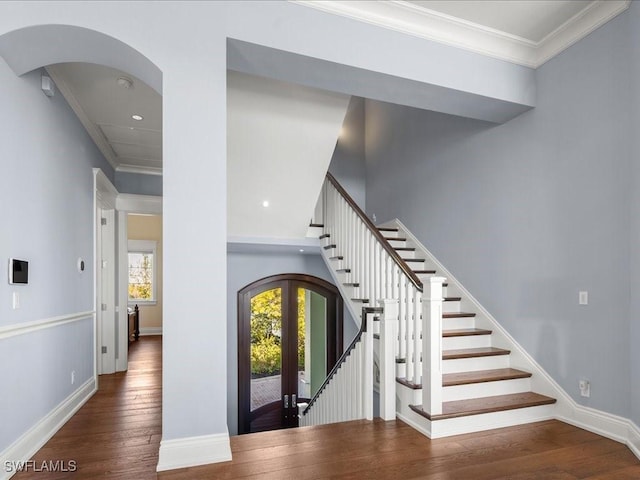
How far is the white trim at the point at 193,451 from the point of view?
2.30 meters

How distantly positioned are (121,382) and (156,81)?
11.8 feet

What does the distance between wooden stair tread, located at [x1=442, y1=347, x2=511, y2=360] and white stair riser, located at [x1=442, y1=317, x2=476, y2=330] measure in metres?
0.31

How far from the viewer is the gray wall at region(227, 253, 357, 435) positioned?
6156 mm

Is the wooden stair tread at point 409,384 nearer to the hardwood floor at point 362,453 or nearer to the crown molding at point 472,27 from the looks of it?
the hardwood floor at point 362,453

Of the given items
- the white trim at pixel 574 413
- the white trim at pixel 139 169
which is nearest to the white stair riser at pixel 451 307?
the white trim at pixel 574 413

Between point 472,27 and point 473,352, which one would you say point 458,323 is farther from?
point 472,27

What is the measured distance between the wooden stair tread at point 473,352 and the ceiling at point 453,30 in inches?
100.0

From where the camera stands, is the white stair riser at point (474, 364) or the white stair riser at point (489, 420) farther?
the white stair riser at point (474, 364)

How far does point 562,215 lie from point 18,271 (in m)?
3.91

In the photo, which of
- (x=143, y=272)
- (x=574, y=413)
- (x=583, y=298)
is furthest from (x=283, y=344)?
(x=143, y=272)

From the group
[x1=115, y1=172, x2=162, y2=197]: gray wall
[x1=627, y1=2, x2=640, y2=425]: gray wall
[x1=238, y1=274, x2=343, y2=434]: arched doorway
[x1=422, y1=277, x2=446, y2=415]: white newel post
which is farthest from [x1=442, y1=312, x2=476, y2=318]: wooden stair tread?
[x1=115, y1=172, x2=162, y2=197]: gray wall

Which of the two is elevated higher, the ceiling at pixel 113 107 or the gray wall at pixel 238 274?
the ceiling at pixel 113 107

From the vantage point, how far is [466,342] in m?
3.96

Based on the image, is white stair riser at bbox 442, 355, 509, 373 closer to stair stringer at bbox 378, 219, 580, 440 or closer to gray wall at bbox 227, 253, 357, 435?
stair stringer at bbox 378, 219, 580, 440
